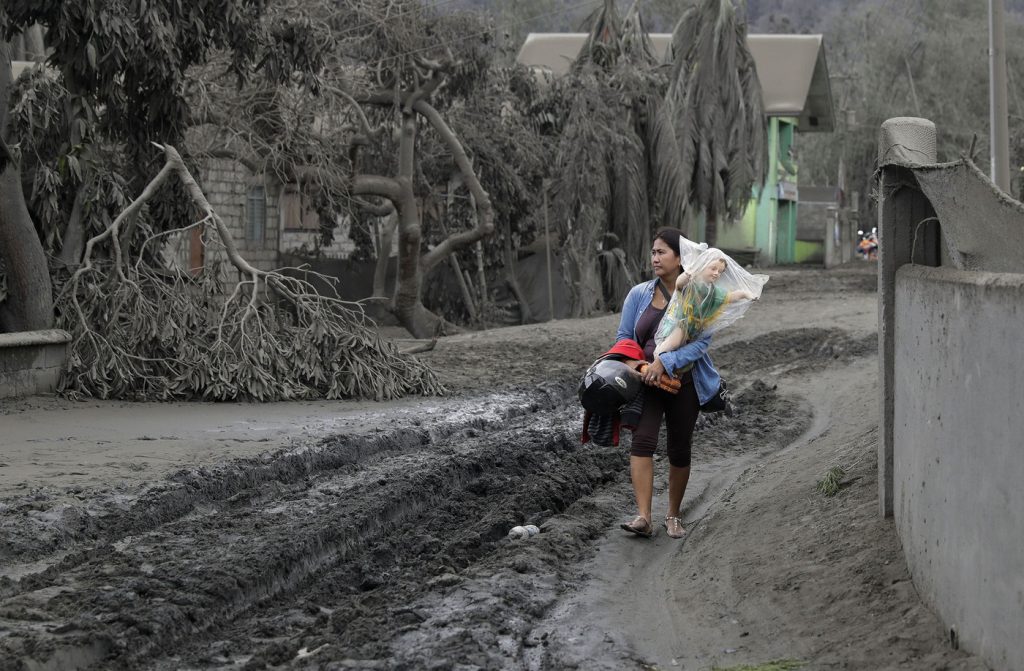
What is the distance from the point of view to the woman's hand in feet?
23.2

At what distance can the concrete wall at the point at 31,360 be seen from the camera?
1243 cm

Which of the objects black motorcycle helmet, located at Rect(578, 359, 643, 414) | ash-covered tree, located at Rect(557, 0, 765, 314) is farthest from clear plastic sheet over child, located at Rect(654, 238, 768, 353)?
ash-covered tree, located at Rect(557, 0, 765, 314)

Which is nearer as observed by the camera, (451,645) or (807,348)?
(451,645)

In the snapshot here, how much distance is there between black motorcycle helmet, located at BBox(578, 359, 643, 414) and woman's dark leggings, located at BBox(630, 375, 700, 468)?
15cm

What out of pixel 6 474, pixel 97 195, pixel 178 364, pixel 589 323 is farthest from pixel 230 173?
pixel 6 474

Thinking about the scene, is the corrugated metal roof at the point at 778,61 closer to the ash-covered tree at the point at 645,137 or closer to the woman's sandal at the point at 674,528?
the ash-covered tree at the point at 645,137

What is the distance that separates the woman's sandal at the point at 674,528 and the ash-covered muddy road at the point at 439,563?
0.07 meters

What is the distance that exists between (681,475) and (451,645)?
2518 millimetres

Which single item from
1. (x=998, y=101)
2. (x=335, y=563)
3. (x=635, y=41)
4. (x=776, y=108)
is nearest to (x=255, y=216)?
(x=635, y=41)

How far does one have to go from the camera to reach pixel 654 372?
279 inches

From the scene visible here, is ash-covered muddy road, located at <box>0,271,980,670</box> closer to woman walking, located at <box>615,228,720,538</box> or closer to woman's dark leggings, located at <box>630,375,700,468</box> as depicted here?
woman walking, located at <box>615,228,720,538</box>

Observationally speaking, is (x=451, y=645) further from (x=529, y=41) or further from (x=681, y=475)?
(x=529, y=41)

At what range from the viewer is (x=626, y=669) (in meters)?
5.25

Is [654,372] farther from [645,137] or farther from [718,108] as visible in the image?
[718,108]
